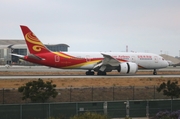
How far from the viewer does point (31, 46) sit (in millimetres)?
48188

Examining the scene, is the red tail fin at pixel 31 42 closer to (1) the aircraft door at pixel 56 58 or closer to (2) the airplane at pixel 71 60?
(2) the airplane at pixel 71 60

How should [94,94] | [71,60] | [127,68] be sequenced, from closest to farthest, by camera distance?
[94,94] < [127,68] < [71,60]

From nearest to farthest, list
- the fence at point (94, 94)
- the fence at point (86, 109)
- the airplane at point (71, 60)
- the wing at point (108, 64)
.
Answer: the fence at point (86, 109)
the fence at point (94, 94)
the airplane at point (71, 60)
the wing at point (108, 64)

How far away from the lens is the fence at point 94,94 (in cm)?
2684

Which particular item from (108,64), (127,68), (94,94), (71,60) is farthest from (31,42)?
(94,94)

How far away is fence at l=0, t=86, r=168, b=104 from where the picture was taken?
26836 millimetres

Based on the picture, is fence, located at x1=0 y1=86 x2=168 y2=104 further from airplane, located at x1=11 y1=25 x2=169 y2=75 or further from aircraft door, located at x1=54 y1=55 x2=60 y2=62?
aircraft door, located at x1=54 y1=55 x2=60 y2=62

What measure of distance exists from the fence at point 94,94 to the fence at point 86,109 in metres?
5.08

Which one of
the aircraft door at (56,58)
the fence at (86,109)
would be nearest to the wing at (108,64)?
the aircraft door at (56,58)

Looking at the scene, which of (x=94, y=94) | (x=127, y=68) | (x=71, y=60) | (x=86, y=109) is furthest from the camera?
(x=71, y=60)

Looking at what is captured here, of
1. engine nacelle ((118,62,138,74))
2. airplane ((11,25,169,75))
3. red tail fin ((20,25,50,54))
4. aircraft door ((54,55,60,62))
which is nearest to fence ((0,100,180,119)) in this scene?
engine nacelle ((118,62,138,74))

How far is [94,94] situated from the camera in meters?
28.6

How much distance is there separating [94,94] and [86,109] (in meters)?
7.72

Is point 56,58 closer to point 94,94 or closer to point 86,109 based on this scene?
point 94,94
